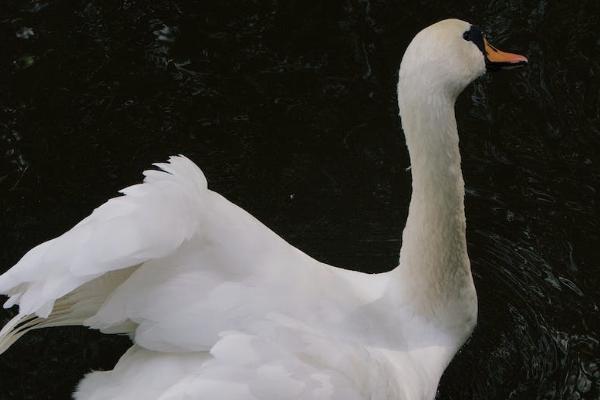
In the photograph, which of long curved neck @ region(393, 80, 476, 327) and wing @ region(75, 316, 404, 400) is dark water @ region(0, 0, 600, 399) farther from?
wing @ region(75, 316, 404, 400)

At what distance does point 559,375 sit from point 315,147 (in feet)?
6.30

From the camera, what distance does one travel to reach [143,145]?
5953mm

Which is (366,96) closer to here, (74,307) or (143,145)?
(143,145)

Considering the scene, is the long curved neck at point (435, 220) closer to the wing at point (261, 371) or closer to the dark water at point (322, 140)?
the wing at point (261, 371)

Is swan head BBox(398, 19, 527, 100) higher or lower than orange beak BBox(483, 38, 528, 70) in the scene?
higher

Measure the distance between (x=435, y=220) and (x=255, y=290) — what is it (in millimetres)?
883

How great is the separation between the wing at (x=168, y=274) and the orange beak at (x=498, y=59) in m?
1.12

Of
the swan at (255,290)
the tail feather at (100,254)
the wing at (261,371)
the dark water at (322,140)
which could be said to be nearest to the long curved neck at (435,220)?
the swan at (255,290)

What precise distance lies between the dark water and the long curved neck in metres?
0.65

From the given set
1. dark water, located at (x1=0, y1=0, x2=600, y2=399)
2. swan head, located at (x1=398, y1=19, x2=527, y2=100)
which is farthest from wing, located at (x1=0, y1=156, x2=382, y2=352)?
dark water, located at (x1=0, y1=0, x2=600, y2=399)

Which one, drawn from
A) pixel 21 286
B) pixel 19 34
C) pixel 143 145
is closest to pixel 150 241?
pixel 21 286

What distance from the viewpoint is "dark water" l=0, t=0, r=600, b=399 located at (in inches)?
197

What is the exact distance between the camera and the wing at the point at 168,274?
3.47m

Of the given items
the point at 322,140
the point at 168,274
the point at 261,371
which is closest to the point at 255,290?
the point at 168,274
